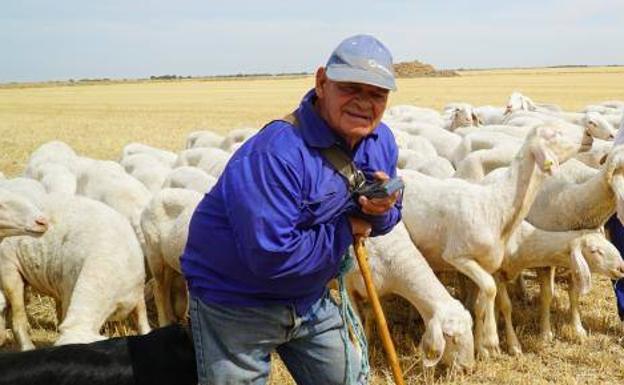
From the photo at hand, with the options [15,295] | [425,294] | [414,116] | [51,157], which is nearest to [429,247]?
[425,294]

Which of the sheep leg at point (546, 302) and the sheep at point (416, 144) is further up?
the sheep at point (416, 144)

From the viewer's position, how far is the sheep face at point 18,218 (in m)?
5.31

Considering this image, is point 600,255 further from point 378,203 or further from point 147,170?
point 147,170

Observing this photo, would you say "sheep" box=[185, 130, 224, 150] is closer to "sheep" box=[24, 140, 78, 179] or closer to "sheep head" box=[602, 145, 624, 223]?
"sheep" box=[24, 140, 78, 179]

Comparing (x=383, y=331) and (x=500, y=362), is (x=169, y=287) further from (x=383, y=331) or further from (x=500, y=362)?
(x=383, y=331)

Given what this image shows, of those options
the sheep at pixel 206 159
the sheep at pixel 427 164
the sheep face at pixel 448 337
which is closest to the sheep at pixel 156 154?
the sheep at pixel 206 159

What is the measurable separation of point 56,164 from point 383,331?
304 inches

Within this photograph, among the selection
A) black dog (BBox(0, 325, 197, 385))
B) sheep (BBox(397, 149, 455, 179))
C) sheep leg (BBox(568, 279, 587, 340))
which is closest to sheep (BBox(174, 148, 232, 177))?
sheep (BBox(397, 149, 455, 179))

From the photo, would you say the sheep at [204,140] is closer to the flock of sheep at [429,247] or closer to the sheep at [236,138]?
the sheep at [236,138]

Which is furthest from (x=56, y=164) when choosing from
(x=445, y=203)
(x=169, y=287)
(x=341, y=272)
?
(x=341, y=272)

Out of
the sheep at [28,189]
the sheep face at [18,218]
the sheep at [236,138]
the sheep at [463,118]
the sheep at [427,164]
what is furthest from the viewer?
the sheep at [463,118]

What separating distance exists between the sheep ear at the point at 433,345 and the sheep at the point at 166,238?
2525 millimetres

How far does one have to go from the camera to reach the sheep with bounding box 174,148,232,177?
9.51m

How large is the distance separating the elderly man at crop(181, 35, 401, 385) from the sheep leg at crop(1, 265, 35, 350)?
382 cm
